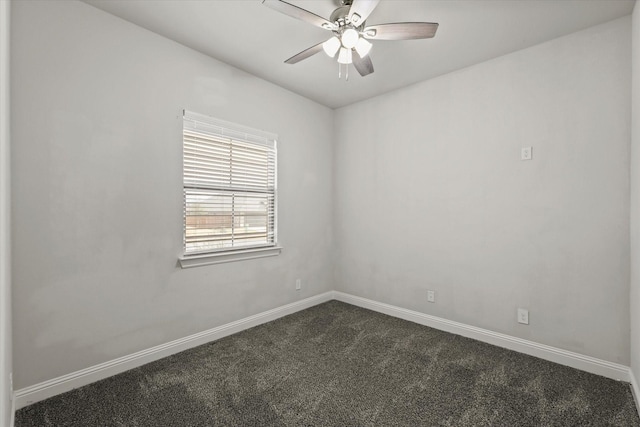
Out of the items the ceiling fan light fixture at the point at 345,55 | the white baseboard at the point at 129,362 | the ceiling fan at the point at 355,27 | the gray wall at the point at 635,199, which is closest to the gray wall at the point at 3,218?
the white baseboard at the point at 129,362

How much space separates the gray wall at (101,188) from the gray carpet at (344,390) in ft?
1.11

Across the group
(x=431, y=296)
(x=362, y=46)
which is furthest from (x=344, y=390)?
(x=362, y=46)

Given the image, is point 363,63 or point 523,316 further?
point 523,316

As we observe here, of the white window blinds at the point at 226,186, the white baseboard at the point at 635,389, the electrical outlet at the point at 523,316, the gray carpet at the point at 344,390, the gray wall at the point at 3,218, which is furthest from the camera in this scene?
the white window blinds at the point at 226,186

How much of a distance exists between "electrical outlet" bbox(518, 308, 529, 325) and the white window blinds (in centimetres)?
246

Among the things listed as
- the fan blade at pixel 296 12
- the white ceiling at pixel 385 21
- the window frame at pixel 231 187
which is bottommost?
the window frame at pixel 231 187

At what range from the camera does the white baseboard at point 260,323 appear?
201 cm

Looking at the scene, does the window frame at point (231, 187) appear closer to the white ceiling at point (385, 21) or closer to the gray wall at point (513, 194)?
the white ceiling at point (385, 21)

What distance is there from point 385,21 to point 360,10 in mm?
575

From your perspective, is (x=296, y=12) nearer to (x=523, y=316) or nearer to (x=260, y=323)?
(x=260, y=323)

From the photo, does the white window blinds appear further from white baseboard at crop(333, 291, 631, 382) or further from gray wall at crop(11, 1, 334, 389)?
white baseboard at crop(333, 291, 631, 382)

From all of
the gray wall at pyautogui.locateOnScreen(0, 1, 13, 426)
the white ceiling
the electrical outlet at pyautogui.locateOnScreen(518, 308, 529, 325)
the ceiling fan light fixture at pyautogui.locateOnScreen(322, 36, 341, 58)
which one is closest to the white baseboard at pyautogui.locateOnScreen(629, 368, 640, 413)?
the electrical outlet at pyautogui.locateOnScreen(518, 308, 529, 325)

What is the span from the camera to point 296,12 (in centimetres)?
180

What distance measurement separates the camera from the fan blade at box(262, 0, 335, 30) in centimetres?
170
